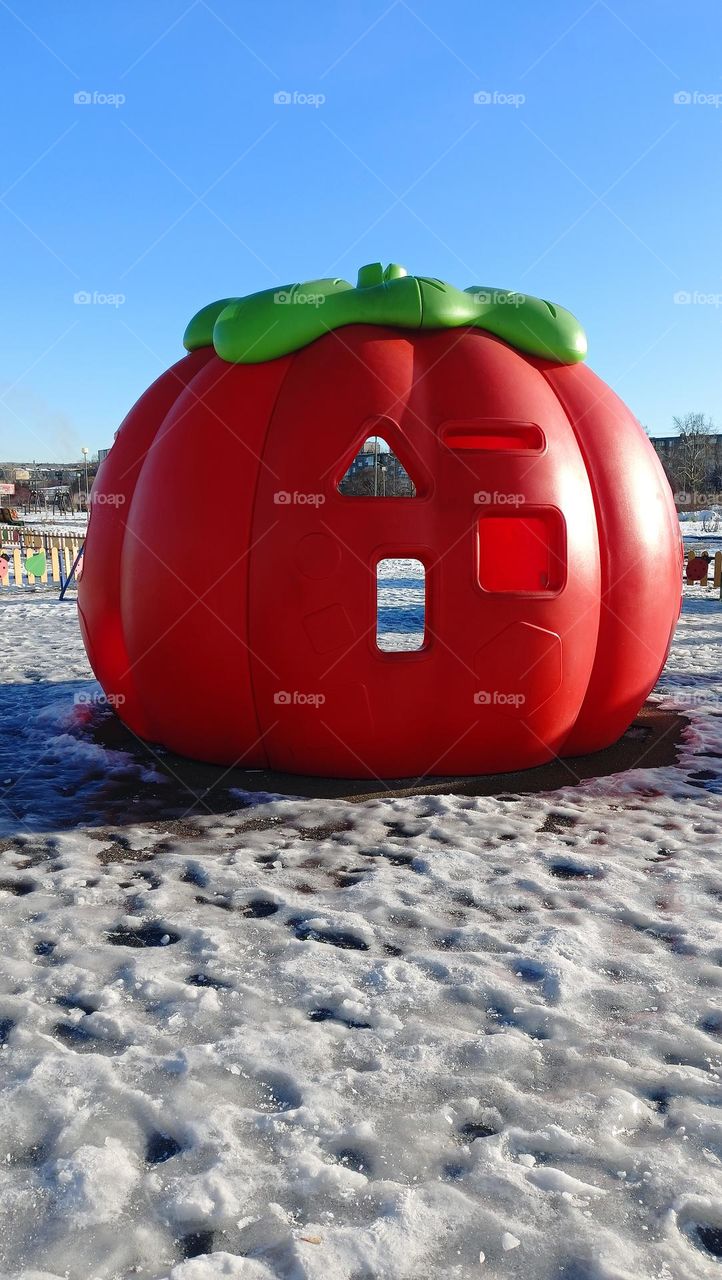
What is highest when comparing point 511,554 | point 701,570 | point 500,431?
point 500,431

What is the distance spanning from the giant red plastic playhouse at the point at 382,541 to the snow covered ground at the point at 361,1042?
0.59m

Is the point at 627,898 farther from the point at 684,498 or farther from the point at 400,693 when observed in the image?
the point at 684,498

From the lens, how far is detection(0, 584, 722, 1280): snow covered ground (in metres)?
2.17

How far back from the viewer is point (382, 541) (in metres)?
5.16

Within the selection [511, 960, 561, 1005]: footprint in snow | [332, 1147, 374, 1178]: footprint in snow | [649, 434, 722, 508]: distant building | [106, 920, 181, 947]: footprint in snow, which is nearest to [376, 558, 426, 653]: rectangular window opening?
[106, 920, 181, 947]: footprint in snow

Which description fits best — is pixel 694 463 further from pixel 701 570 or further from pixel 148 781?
pixel 148 781

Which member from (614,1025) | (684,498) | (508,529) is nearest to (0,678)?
(508,529)

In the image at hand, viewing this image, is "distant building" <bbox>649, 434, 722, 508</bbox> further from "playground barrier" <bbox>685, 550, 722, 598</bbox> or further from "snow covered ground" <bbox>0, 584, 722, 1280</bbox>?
"snow covered ground" <bbox>0, 584, 722, 1280</bbox>

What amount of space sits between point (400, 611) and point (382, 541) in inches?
399

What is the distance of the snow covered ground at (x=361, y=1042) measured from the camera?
2168 millimetres

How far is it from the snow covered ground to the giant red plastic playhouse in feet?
1.95

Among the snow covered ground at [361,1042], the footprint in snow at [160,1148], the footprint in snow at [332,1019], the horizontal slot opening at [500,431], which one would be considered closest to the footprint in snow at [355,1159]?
the snow covered ground at [361,1042]

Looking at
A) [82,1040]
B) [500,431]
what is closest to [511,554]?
[500,431]

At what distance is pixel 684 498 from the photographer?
55.9 meters
